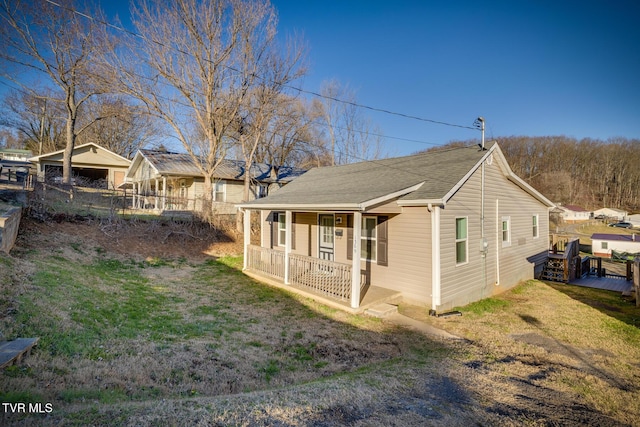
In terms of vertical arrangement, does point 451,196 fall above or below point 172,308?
above

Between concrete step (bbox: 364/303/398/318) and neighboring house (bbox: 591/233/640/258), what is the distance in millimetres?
30701

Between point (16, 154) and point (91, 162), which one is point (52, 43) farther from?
point (16, 154)

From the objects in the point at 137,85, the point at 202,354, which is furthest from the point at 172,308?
the point at 137,85

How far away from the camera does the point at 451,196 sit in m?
7.90

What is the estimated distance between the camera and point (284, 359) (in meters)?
5.13

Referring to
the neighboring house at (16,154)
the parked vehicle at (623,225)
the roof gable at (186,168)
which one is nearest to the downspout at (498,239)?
the roof gable at (186,168)

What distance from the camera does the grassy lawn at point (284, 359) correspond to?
3242 mm

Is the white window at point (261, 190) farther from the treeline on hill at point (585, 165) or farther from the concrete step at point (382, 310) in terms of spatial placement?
the treeline on hill at point (585, 165)

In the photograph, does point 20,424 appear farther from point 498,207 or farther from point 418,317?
point 498,207

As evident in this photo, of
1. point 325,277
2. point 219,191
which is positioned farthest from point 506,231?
point 219,191

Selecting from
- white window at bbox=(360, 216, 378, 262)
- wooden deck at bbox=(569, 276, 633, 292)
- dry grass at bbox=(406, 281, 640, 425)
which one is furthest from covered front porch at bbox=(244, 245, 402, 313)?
wooden deck at bbox=(569, 276, 633, 292)

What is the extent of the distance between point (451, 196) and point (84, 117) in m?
37.6

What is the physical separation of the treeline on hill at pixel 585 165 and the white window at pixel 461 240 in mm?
56859

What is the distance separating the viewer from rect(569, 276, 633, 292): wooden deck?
423 inches
